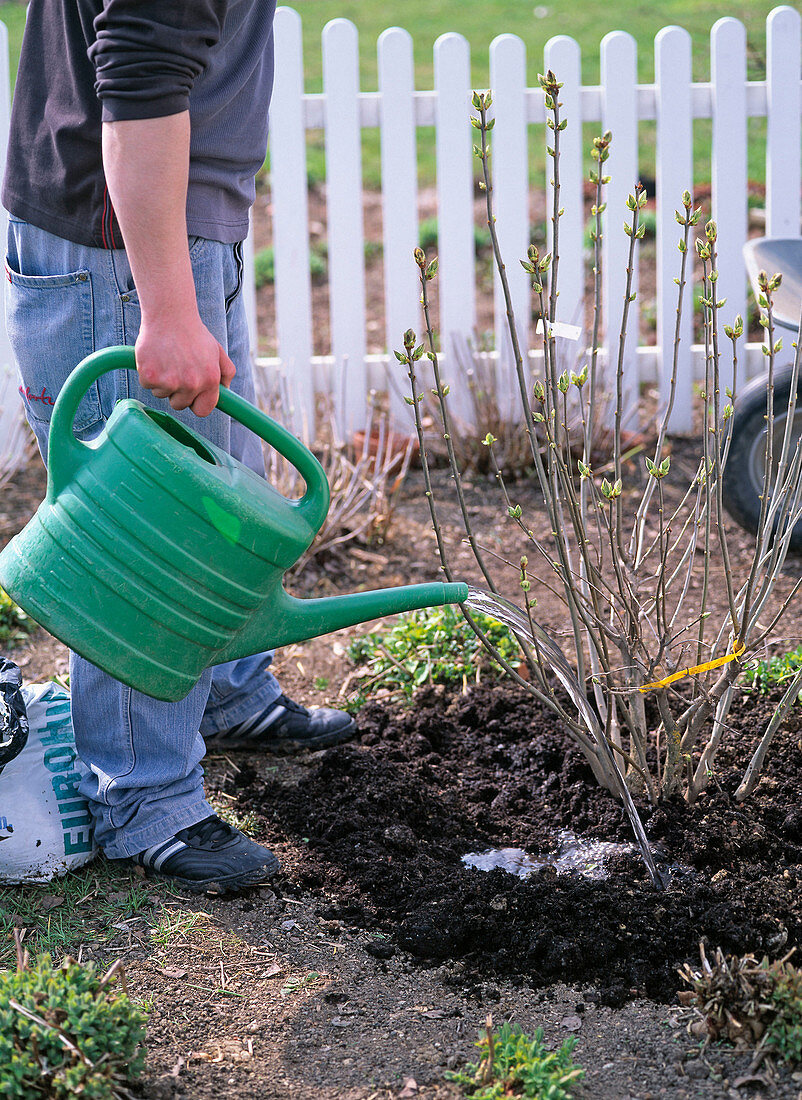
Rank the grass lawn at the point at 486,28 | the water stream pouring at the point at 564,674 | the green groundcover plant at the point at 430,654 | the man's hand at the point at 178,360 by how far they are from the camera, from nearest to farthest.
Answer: the man's hand at the point at 178,360
the water stream pouring at the point at 564,674
the green groundcover plant at the point at 430,654
the grass lawn at the point at 486,28

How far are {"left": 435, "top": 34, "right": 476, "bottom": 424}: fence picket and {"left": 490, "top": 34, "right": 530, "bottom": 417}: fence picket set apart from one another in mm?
120

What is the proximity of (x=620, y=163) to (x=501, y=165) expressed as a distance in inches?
18.9

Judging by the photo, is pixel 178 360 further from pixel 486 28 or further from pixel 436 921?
pixel 486 28

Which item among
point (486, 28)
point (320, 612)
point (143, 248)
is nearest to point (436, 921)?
point (320, 612)

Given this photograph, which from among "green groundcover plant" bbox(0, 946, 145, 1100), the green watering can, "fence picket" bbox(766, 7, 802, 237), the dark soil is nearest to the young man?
the green watering can

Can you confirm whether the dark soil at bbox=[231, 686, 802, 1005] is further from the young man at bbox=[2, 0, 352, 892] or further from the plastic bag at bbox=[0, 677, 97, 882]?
the plastic bag at bbox=[0, 677, 97, 882]

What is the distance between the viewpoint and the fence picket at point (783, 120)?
13.9 feet

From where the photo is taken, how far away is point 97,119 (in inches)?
67.4

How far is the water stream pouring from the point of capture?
6.22ft

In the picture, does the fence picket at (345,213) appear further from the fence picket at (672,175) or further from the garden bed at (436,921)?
the garden bed at (436,921)

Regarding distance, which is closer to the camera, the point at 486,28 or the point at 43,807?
the point at 43,807

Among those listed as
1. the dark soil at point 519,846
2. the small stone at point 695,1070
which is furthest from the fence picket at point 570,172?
the small stone at point 695,1070

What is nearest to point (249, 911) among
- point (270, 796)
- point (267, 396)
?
point (270, 796)

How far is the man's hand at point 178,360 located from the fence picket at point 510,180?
2.54 meters
